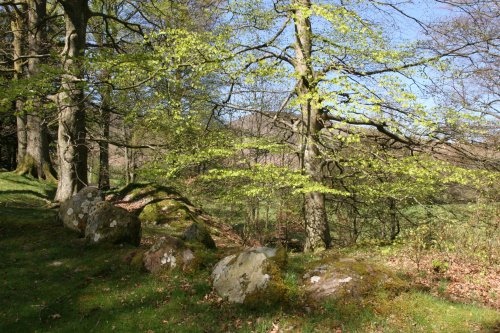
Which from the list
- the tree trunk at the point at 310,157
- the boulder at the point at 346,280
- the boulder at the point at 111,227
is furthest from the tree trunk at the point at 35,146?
the boulder at the point at 346,280

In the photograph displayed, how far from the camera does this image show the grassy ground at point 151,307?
20.9 feet

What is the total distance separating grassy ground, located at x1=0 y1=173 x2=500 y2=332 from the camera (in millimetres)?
6363

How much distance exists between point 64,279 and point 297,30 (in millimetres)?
10789

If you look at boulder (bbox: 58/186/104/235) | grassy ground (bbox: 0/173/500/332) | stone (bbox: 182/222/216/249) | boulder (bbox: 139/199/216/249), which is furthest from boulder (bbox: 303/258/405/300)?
boulder (bbox: 58/186/104/235)

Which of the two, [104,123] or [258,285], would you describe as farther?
[104,123]

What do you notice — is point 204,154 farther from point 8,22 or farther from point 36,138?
point 8,22

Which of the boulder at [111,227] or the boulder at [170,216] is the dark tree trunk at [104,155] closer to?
the boulder at [170,216]

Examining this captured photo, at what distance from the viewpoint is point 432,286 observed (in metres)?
8.06

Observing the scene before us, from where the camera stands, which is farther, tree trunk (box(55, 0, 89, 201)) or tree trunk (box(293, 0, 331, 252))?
tree trunk (box(55, 0, 89, 201))

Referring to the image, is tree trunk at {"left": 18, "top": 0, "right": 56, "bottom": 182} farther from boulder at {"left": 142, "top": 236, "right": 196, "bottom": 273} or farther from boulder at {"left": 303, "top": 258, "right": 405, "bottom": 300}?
boulder at {"left": 303, "top": 258, "right": 405, "bottom": 300}

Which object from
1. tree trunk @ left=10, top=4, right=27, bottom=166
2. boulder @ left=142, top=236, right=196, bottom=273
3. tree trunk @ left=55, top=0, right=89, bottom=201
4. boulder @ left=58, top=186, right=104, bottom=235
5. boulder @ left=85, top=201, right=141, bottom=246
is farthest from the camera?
tree trunk @ left=10, top=4, right=27, bottom=166

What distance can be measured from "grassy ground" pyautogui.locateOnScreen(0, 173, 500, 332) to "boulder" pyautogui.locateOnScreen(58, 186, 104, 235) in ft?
5.59

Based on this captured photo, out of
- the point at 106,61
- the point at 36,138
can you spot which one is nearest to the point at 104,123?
the point at 36,138

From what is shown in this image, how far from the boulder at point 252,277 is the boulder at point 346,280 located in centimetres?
71
